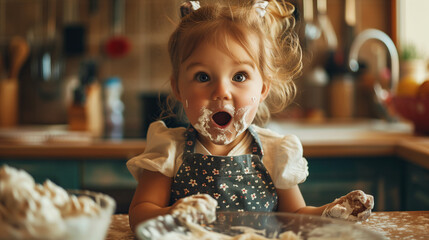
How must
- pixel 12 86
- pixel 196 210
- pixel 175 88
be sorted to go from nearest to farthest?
pixel 196 210, pixel 175 88, pixel 12 86

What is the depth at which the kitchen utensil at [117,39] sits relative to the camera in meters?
2.54

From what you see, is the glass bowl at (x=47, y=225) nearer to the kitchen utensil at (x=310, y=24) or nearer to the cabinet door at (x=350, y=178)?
the cabinet door at (x=350, y=178)

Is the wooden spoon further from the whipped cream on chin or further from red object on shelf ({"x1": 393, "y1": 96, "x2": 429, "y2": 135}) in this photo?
the whipped cream on chin

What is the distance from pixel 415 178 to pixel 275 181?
92 cm

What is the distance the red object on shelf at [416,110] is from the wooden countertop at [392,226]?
1.05 m

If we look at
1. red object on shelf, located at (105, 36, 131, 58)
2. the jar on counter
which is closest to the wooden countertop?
the jar on counter

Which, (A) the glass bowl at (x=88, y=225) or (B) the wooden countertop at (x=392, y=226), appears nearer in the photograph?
(A) the glass bowl at (x=88, y=225)

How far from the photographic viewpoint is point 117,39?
2.54 meters

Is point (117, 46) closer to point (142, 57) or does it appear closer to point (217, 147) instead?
point (142, 57)

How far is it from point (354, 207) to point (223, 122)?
24 cm

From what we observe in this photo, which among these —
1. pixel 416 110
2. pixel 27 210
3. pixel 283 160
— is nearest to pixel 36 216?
pixel 27 210

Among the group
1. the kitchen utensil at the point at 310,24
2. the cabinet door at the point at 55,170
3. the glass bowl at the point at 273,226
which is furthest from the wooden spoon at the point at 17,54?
the glass bowl at the point at 273,226

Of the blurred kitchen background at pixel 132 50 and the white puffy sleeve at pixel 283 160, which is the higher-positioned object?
the blurred kitchen background at pixel 132 50

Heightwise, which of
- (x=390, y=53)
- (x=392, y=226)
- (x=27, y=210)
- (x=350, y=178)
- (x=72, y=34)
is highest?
(x=72, y=34)
